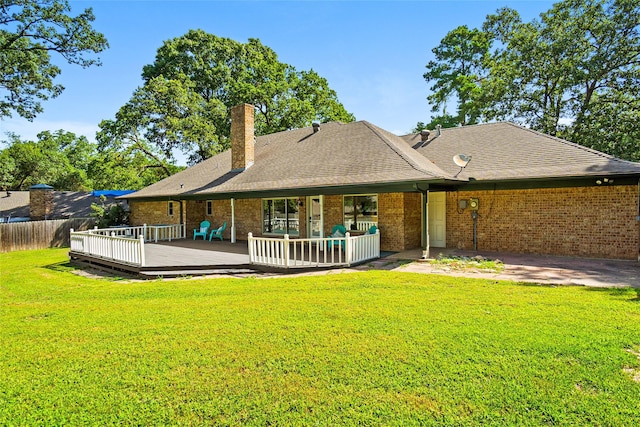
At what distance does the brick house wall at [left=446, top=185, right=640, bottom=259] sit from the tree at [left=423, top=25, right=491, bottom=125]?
1861 centimetres

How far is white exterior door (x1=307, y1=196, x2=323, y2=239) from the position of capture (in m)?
13.8

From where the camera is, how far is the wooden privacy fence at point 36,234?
17438mm

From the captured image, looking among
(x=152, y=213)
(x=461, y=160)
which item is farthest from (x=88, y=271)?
(x=461, y=160)

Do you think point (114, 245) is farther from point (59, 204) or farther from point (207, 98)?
point (207, 98)

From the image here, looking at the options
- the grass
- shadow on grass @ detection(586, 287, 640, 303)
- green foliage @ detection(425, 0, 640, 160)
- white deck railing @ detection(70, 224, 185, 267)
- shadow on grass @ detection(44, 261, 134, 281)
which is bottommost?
shadow on grass @ detection(44, 261, 134, 281)

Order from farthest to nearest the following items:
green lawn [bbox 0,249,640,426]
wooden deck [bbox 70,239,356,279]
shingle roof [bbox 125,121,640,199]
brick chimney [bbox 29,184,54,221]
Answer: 1. brick chimney [bbox 29,184,54,221]
2. shingle roof [bbox 125,121,640,199]
3. wooden deck [bbox 70,239,356,279]
4. green lawn [bbox 0,249,640,426]

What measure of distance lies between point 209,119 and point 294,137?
15.4m

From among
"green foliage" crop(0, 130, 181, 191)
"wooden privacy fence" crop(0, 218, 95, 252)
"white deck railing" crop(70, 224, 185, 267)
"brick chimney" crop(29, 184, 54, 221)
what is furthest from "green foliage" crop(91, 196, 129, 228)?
"green foliage" crop(0, 130, 181, 191)

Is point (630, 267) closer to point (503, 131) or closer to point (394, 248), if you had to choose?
→ point (394, 248)

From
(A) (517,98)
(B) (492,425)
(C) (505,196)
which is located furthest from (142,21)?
(A) (517,98)

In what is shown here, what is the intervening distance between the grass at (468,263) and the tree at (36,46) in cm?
2478

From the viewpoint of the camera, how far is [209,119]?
30328mm

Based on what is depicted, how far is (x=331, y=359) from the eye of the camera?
12.6 ft

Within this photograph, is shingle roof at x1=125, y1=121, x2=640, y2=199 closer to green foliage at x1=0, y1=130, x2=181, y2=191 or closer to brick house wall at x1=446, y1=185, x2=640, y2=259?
brick house wall at x1=446, y1=185, x2=640, y2=259
